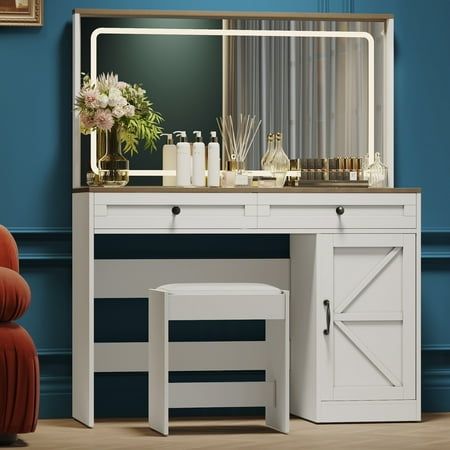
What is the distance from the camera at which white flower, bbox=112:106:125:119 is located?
4.34 metres

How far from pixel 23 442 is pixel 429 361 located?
1.76m

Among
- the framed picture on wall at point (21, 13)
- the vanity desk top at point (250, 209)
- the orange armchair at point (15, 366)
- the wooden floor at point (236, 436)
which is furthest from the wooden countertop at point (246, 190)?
the wooden floor at point (236, 436)

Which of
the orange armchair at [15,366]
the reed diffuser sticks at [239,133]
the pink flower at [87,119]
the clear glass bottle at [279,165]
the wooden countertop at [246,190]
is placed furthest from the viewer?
the reed diffuser sticks at [239,133]

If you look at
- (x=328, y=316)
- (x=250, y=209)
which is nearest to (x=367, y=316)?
(x=328, y=316)

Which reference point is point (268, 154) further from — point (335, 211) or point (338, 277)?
point (338, 277)

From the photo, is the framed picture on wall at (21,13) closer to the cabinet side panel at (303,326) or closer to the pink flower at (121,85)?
the pink flower at (121,85)

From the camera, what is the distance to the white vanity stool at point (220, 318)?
3.94 metres

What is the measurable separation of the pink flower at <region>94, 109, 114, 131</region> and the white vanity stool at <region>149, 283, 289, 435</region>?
2.22ft

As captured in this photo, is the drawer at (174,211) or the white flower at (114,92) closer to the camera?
the drawer at (174,211)

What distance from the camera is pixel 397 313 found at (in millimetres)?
4270

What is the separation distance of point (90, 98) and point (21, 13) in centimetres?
50

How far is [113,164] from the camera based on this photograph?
4383mm

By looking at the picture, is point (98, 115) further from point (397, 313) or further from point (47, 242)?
point (397, 313)

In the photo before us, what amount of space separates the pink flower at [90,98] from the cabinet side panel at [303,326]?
94 centimetres
